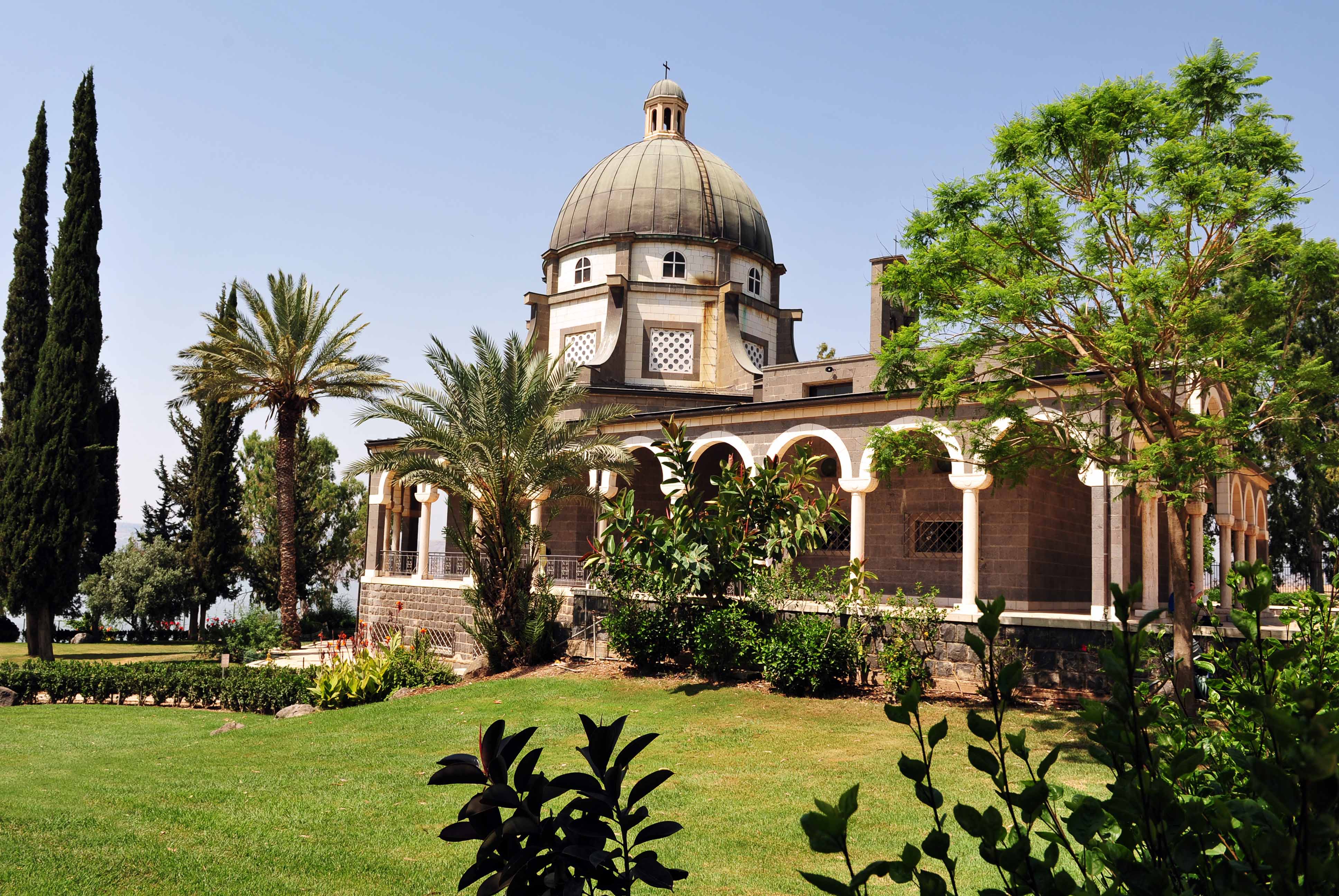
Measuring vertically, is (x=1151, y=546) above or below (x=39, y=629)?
above

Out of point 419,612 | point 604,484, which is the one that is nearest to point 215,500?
point 419,612

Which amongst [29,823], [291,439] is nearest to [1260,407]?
[29,823]

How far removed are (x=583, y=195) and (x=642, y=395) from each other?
744 centimetres

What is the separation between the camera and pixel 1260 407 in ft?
38.3

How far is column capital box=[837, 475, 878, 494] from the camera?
1730cm

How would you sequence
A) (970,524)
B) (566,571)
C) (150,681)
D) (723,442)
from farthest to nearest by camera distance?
(566,571), (723,442), (150,681), (970,524)

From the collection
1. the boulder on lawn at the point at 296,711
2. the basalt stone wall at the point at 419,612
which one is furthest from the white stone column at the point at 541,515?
the boulder on lawn at the point at 296,711

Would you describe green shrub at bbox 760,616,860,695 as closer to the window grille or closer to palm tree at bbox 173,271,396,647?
the window grille

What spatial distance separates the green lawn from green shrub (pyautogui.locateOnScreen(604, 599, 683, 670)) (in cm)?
61

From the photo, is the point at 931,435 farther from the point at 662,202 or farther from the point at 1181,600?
the point at 662,202

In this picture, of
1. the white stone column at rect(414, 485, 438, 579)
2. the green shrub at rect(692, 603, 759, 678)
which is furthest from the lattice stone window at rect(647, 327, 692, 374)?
the green shrub at rect(692, 603, 759, 678)

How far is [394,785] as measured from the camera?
402 inches

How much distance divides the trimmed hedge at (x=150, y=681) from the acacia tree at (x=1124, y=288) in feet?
42.5

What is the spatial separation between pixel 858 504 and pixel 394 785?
9.77 metres
